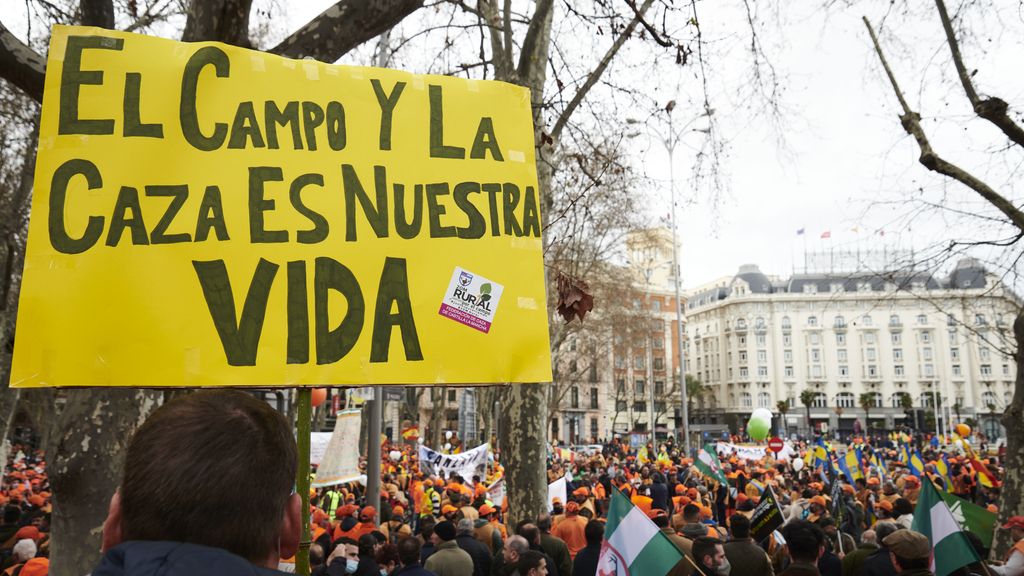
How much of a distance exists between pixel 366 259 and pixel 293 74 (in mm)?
765

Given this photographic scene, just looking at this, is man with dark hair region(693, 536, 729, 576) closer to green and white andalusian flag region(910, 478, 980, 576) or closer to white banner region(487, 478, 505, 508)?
green and white andalusian flag region(910, 478, 980, 576)

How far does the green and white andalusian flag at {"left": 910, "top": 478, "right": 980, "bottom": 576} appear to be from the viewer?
4871mm

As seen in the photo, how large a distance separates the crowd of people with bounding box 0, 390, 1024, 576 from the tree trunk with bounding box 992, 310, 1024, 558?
16.4 inches

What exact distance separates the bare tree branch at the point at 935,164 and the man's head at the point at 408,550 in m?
6.83

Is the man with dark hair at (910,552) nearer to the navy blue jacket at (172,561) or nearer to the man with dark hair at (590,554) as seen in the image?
the man with dark hair at (590,554)

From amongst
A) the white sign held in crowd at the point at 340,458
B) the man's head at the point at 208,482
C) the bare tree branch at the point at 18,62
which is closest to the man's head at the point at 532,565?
the man's head at the point at 208,482

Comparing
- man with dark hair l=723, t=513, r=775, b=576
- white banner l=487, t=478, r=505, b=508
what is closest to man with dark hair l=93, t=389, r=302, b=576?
man with dark hair l=723, t=513, r=775, b=576

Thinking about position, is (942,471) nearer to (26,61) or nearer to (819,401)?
(26,61)

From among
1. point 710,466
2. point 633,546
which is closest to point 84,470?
point 633,546

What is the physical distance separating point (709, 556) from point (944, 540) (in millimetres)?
1654

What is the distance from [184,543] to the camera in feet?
4.01

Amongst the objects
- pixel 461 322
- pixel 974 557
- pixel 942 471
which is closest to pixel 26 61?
pixel 461 322

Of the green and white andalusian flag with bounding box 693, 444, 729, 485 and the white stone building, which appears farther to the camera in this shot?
the white stone building

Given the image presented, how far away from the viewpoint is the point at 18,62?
3.36 m
